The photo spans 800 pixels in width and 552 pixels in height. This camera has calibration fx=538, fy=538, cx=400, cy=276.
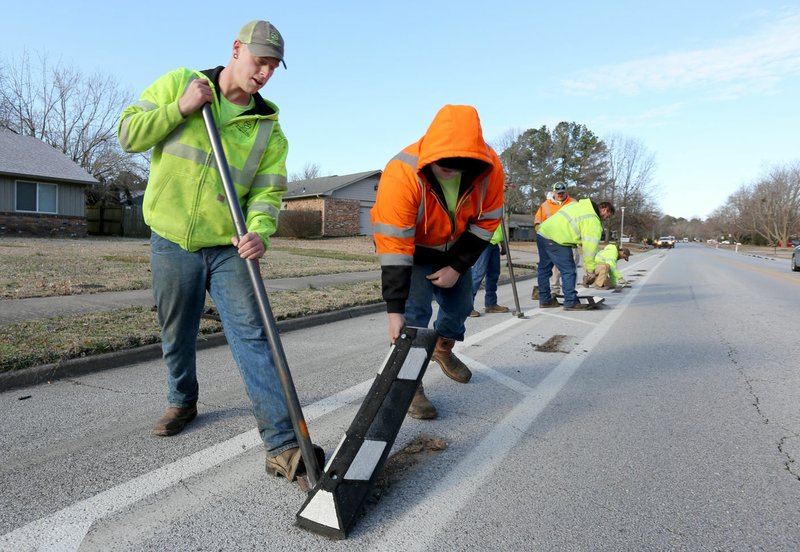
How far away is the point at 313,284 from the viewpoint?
411 inches

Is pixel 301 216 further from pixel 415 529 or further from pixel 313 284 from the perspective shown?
pixel 415 529

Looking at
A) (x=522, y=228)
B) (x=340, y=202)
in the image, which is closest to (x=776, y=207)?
(x=522, y=228)

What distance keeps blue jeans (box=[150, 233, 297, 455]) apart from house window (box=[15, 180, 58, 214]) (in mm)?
24489


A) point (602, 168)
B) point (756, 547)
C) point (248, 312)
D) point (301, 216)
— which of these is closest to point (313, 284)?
point (248, 312)

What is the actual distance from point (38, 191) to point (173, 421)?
24.8 m

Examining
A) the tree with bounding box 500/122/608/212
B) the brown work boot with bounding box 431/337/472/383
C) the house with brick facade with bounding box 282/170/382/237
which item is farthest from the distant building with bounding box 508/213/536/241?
the brown work boot with bounding box 431/337/472/383

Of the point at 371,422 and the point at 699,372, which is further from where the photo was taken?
the point at 699,372

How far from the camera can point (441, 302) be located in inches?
156

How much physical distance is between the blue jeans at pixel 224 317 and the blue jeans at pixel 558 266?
6.84 m

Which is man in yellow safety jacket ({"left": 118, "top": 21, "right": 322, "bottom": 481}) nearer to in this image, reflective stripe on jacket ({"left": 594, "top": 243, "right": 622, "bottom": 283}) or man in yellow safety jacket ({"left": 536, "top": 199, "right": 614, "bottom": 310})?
man in yellow safety jacket ({"left": 536, "top": 199, "right": 614, "bottom": 310})

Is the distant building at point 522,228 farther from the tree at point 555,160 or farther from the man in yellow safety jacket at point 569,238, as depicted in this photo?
the man in yellow safety jacket at point 569,238

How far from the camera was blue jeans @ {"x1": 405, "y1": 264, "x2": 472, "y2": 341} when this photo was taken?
3533mm

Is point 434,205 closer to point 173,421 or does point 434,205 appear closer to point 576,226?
point 173,421

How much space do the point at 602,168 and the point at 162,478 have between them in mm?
60207
